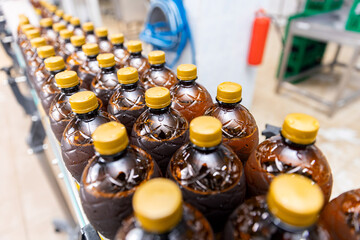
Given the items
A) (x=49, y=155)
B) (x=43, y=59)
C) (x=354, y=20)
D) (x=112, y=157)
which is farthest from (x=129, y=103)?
(x=354, y=20)

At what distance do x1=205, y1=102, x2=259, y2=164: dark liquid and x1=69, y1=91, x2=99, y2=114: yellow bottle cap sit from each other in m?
0.30

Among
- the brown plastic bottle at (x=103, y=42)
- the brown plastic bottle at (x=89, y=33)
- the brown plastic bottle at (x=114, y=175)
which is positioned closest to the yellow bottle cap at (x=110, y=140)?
the brown plastic bottle at (x=114, y=175)

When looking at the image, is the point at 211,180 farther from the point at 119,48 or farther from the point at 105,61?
the point at 119,48

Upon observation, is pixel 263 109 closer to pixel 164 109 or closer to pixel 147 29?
pixel 147 29

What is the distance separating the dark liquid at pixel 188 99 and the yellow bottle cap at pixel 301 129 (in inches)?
12.8

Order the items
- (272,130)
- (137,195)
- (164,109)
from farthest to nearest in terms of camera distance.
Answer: (272,130), (164,109), (137,195)

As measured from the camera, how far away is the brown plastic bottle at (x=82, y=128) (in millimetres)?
631

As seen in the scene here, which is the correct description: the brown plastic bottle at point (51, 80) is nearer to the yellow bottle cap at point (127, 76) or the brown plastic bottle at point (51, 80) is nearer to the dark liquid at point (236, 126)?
the yellow bottle cap at point (127, 76)

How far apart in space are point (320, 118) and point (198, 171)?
2.76 meters

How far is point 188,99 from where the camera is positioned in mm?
789

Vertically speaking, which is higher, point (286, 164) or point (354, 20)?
point (286, 164)

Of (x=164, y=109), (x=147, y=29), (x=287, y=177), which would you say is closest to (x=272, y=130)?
(x=164, y=109)

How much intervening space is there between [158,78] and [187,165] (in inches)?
18.6

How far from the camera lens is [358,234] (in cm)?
42
